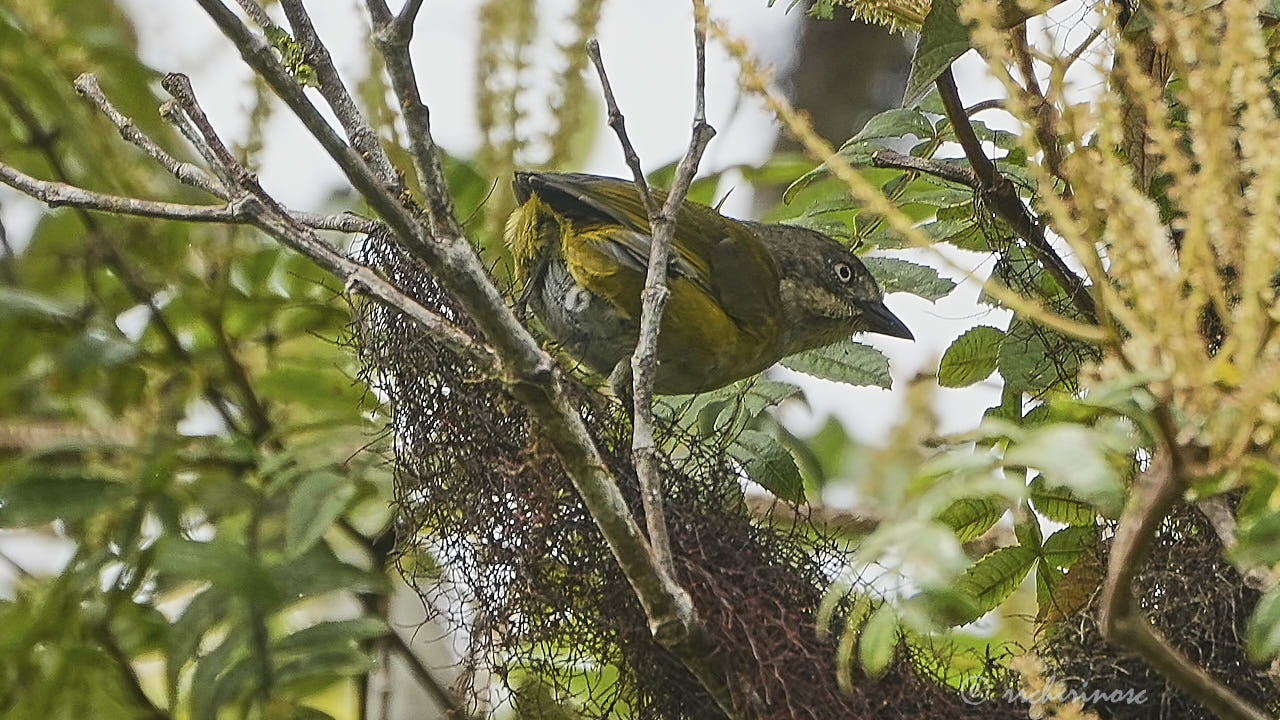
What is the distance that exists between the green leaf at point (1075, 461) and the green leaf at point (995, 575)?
3.29 feet

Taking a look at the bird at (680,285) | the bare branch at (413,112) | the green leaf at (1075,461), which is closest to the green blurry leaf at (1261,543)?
the green leaf at (1075,461)

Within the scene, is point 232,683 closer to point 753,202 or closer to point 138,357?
point 138,357

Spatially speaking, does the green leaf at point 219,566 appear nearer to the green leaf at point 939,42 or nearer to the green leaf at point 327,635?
the green leaf at point 327,635

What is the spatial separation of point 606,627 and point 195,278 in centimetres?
→ 117

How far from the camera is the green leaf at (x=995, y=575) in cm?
184

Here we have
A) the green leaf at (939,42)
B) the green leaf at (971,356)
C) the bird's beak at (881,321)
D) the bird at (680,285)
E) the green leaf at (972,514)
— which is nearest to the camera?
the green leaf at (939,42)

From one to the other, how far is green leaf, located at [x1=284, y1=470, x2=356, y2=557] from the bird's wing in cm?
60

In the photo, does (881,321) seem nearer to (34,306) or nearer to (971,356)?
(971,356)

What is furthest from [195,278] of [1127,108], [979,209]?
[1127,108]

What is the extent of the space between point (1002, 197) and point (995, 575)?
1.61 feet

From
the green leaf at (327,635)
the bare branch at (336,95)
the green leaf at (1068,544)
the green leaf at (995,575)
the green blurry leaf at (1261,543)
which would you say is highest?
the bare branch at (336,95)

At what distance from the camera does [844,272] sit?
8.53 feet

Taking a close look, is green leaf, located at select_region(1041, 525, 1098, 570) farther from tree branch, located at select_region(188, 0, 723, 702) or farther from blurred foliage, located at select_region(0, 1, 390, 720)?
blurred foliage, located at select_region(0, 1, 390, 720)

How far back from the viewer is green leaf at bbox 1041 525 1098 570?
1854mm
